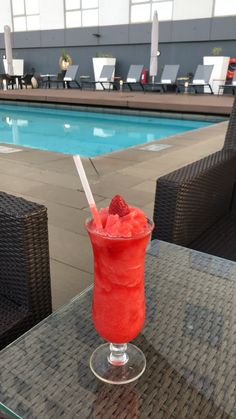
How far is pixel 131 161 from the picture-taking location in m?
3.54

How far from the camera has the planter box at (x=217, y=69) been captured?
33.8 ft

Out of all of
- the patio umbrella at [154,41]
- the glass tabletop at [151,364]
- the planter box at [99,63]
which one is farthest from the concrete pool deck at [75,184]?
the planter box at [99,63]

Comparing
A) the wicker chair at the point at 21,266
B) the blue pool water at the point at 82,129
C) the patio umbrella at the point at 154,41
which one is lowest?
the blue pool water at the point at 82,129

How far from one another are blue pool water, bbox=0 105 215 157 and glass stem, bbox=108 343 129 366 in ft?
14.0

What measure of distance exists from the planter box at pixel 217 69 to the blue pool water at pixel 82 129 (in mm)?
4089

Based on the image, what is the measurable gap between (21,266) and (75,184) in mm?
1927

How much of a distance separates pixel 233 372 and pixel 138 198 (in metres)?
1.93

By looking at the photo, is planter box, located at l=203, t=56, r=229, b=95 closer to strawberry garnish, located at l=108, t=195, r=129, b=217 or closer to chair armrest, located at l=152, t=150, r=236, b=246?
chair armrest, located at l=152, t=150, r=236, b=246

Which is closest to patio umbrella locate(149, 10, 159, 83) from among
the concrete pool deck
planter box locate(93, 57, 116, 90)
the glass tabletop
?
planter box locate(93, 57, 116, 90)

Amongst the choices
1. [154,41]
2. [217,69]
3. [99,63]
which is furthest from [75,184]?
[99,63]

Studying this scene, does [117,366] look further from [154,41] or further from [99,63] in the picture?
[99,63]

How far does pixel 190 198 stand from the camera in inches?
47.7

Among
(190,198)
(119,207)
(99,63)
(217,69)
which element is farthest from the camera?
(99,63)

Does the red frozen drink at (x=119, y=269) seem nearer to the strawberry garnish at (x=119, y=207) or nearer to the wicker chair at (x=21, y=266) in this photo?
the strawberry garnish at (x=119, y=207)
